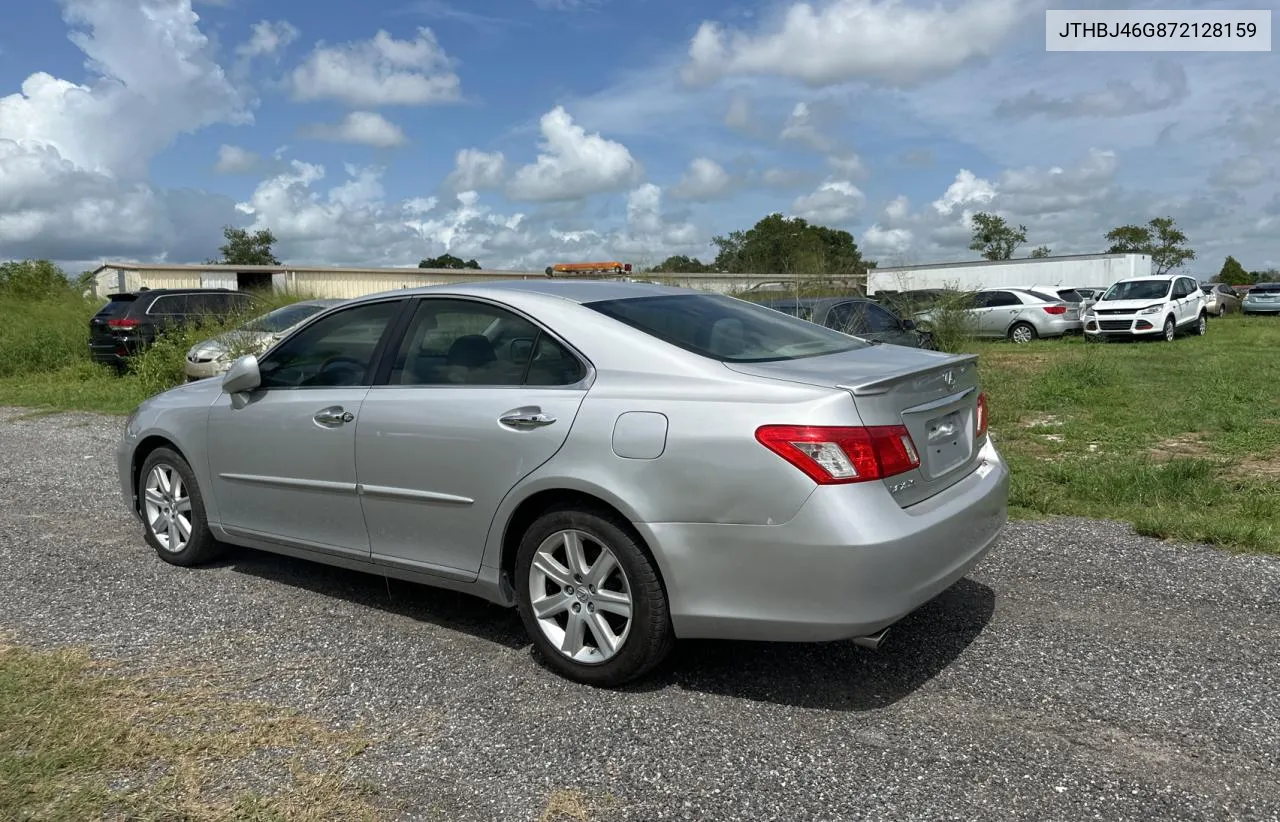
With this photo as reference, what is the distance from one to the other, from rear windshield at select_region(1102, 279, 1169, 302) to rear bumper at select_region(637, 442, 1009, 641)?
23.7 meters

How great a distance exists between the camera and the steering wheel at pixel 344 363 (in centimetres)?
453

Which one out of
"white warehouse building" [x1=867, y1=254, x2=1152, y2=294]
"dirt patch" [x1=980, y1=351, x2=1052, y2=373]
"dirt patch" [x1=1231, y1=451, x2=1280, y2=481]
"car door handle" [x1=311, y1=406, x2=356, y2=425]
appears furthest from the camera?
"white warehouse building" [x1=867, y1=254, x2=1152, y2=294]

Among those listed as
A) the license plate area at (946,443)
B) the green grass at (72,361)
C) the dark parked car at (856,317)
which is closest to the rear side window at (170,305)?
the green grass at (72,361)

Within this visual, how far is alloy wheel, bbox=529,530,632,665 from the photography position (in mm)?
3627

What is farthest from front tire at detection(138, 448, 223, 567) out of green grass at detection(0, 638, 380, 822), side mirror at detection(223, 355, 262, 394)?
green grass at detection(0, 638, 380, 822)

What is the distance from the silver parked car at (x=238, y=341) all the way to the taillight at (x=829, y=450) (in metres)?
11.8

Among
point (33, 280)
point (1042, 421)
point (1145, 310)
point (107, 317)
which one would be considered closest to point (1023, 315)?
point (1145, 310)

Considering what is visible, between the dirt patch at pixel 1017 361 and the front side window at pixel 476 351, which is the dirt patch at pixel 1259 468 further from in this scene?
the dirt patch at pixel 1017 361

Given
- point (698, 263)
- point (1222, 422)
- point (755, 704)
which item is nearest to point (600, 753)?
point (755, 704)

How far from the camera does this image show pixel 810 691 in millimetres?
3688

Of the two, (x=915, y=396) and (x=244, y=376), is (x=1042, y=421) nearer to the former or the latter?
(x=915, y=396)

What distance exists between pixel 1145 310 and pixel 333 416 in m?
23.3

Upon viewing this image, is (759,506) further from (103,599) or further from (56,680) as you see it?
(103,599)

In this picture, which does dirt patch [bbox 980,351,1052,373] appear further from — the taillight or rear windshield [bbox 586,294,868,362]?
the taillight
